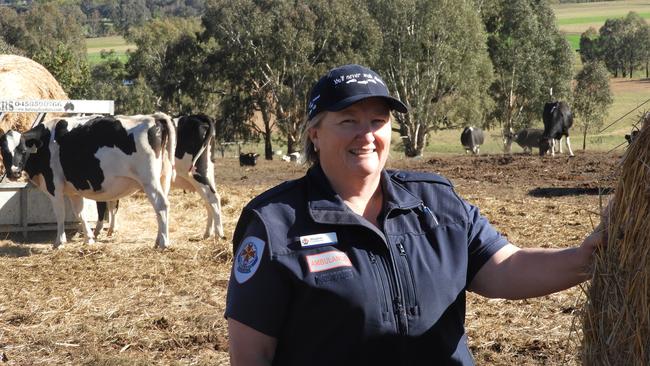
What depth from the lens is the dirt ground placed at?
662 cm

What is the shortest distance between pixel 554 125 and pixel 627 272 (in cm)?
2375

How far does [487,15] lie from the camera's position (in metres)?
53.2

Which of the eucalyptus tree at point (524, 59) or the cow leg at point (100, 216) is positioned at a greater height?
the eucalyptus tree at point (524, 59)

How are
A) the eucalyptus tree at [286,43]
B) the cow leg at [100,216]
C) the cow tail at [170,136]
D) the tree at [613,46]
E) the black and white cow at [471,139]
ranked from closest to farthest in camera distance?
the cow tail at [170,136] < the cow leg at [100,216] < the black and white cow at [471,139] < the eucalyptus tree at [286,43] < the tree at [613,46]

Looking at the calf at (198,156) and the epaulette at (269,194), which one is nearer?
the epaulette at (269,194)

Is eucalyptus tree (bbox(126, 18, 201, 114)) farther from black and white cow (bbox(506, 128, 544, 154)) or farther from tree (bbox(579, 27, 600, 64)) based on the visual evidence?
tree (bbox(579, 27, 600, 64))

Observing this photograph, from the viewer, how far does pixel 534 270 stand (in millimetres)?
3268

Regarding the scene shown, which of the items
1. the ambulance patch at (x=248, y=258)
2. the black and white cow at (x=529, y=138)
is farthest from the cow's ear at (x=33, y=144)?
the black and white cow at (x=529, y=138)

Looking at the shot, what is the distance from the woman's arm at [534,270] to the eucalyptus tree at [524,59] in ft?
162

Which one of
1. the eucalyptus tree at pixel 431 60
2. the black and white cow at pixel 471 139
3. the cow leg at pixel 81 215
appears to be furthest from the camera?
the eucalyptus tree at pixel 431 60

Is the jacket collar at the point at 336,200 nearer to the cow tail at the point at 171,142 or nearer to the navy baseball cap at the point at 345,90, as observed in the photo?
the navy baseball cap at the point at 345,90

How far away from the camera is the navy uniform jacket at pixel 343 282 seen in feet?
9.93

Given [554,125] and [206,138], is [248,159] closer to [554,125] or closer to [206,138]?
[554,125]

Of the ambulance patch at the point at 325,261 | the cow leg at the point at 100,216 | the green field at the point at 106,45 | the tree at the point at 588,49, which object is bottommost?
the cow leg at the point at 100,216
